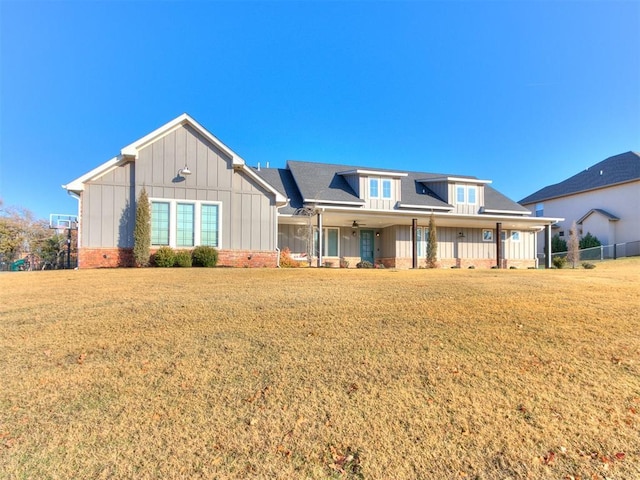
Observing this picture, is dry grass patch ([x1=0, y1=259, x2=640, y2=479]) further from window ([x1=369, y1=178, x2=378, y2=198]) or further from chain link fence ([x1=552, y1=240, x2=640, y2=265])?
chain link fence ([x1=552, y1=240, x2=640, y2=265])

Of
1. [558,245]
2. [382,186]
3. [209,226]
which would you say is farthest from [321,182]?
[558,245]

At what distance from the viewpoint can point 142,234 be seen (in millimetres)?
12594

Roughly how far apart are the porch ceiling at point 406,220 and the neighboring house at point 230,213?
0.06m

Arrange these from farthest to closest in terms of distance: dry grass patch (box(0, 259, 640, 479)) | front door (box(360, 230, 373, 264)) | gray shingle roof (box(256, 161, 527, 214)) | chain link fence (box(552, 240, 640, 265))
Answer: chain link fence (box(552, 240, 640, 265)) < front door (box(360, 230, 373, 264)) < gray shingle roof (box(256, 161, 527, 214)) < dry grass patch (box(0, 259, 640, 479))

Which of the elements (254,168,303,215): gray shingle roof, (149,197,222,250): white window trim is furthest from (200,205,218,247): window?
(254,168,303,215): gray shingle roof

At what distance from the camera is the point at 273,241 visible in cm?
1460

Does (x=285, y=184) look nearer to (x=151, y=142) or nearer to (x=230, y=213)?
(x=230, y=213)

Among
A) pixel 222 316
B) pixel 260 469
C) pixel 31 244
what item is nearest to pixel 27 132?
pixel 31 244

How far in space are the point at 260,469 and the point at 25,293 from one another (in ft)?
25.0

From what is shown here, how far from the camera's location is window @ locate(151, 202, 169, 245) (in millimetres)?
13305

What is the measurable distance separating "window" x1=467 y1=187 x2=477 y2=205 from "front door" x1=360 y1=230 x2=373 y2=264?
23.1ft

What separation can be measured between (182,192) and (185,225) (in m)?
1.29

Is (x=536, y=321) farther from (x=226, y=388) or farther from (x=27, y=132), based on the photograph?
(x=27, y=132)

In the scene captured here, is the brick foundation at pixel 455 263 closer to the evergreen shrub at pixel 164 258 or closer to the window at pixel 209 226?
the window at pixel 209 226
